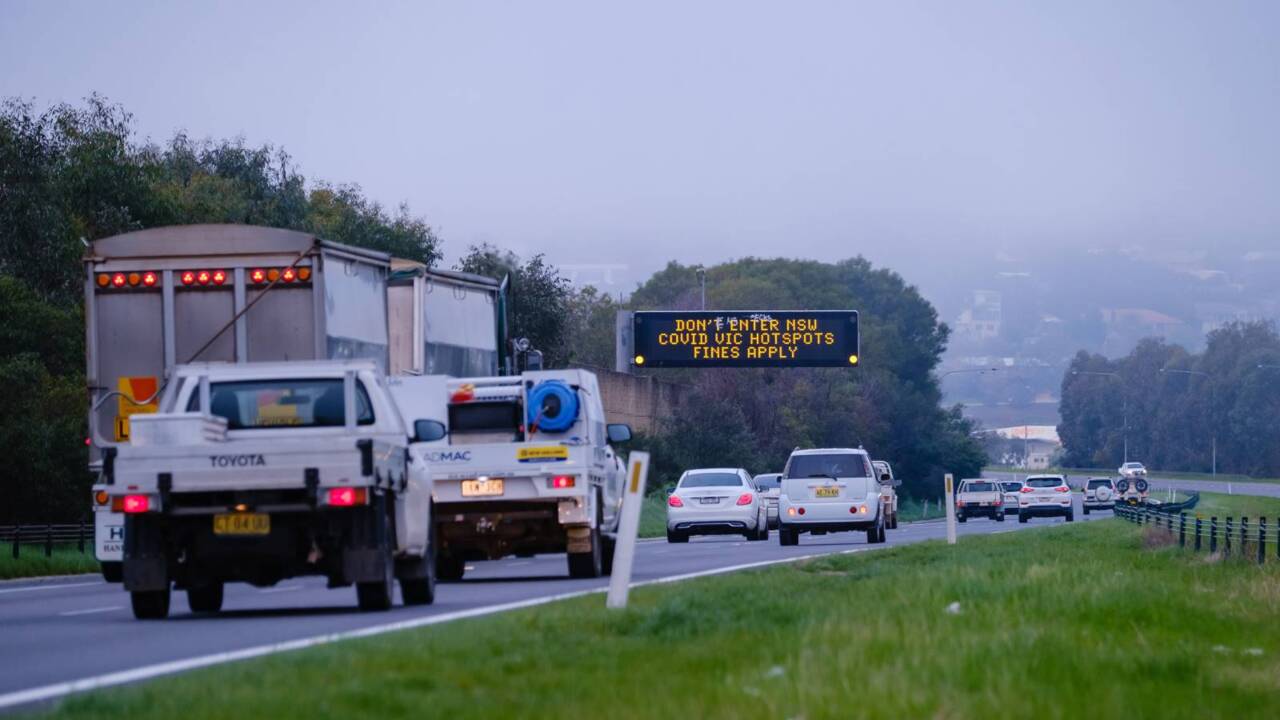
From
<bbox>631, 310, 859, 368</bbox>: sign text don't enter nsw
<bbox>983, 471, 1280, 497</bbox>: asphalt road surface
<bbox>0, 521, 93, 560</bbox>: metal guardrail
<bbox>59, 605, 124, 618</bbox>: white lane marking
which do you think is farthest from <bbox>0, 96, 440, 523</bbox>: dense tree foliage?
<bbox>983, 471, 1280, 497</bbox>: asphalt road surface

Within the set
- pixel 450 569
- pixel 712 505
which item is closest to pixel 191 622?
pixel 450 569

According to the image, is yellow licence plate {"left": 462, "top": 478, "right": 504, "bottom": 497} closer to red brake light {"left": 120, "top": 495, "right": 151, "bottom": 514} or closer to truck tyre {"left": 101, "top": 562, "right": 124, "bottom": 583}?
truck tyre {"left": 101, "top": 562, "right": 124, "bottom": 583}

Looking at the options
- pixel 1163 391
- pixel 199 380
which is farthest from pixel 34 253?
pixel 1163 391

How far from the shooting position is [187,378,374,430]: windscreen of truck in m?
15.8

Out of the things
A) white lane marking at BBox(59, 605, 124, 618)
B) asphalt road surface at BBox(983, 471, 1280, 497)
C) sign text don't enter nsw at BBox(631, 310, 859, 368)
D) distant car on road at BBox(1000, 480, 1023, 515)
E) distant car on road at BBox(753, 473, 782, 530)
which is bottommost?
asphalt road surface at BBox(983, 471, 1280, 497)

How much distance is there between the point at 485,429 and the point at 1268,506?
61018mm

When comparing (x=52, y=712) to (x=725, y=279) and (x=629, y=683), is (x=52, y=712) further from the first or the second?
(x=725, y=279)

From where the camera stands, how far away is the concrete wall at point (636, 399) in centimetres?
6762

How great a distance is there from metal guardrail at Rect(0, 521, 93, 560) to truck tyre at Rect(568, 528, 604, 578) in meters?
12.5

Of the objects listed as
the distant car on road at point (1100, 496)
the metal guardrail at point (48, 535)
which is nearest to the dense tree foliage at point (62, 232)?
the metal guardrail at point (48, 535)

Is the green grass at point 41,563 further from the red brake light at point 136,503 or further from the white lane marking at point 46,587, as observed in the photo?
the red brake light at point 136,503

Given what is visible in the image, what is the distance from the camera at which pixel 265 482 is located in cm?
1460

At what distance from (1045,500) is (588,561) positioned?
138 feet

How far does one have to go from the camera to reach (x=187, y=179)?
64625 mm
